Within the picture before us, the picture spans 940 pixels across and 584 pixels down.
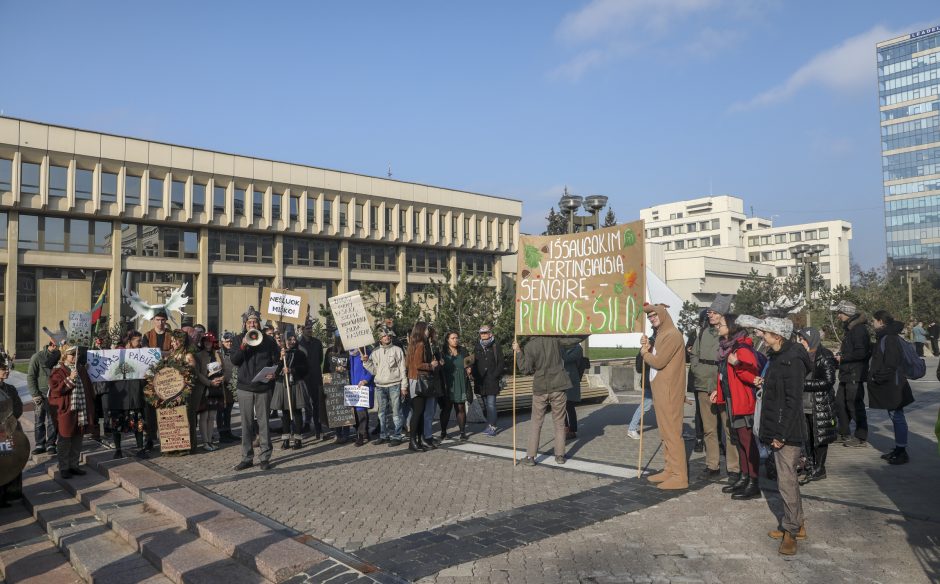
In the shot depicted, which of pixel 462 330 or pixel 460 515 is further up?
pixel 462 330

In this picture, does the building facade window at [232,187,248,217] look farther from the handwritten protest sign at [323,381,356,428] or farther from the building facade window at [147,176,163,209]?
the handwritten protest sign at [323,381,356,428]

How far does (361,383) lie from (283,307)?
1.78 m

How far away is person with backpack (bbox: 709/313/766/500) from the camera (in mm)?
6742

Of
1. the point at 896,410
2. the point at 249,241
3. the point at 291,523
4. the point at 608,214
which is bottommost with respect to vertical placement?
the point at 291,523

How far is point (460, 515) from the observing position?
20.6 feet

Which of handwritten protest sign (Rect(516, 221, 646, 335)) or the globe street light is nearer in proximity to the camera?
handwritten protest sign (Rect(516, 221, 646, 335))

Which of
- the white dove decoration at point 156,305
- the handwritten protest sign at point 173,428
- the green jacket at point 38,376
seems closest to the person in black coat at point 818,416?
the handwritten protest sign at point 173,428

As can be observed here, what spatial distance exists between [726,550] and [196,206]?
50.5 metres

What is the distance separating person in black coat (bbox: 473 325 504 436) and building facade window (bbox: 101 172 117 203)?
141ft

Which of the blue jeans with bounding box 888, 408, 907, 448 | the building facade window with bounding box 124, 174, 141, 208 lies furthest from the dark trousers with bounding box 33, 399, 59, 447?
the building facade window with bounding box 124, 174, 141, 208

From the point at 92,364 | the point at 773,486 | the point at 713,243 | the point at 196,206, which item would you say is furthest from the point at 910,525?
the point at 713,243

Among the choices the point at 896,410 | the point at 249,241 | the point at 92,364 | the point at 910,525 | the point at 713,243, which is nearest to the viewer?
the point at 910,525

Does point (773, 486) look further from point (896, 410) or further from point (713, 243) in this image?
point (713, 243)

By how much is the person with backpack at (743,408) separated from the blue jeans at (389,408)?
195 inches
